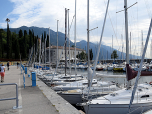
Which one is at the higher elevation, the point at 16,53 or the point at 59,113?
the point at 16,53

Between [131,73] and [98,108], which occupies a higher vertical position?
[131,73]

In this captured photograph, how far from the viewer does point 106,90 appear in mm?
11844

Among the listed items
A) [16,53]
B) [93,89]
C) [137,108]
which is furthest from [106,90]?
[16,53]

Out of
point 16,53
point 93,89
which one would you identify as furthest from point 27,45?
point 93,89

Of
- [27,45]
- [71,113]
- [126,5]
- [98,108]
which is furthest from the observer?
[27,45]

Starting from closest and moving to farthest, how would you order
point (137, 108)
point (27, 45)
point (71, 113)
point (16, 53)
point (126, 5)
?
1. point (71, 113)
2. point (137, 108)
3. point (126, 5)
4. point (16, 53)
5. point (27, 45)

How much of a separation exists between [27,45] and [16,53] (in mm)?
13565

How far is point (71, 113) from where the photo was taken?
561 cm

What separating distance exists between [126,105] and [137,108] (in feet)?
1.76

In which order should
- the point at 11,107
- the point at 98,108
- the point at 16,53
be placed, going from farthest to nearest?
the point at 16,53 < the point at 98,108 < the point at 11,107

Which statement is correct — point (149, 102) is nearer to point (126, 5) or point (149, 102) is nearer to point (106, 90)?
point (106, 90)

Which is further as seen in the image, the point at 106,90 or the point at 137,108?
the point at 106,90

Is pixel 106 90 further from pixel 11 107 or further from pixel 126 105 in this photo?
pixel 11 107

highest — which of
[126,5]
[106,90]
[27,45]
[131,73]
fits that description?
[27,45]
